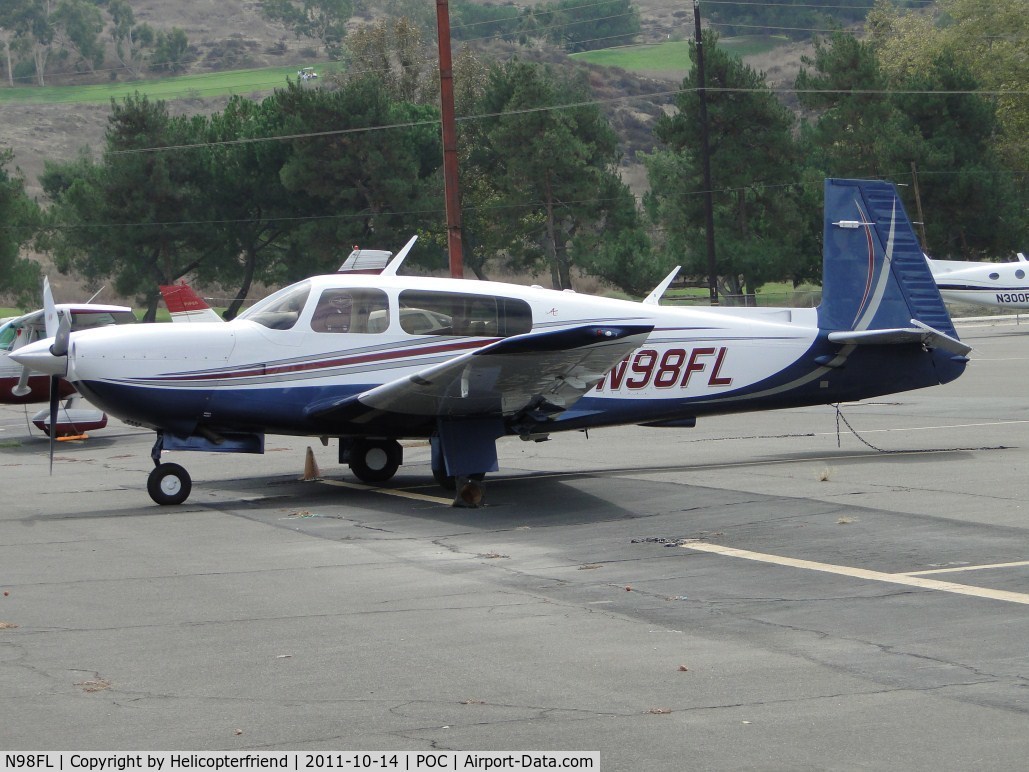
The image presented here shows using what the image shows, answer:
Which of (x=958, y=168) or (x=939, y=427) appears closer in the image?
(x=939, y=427)

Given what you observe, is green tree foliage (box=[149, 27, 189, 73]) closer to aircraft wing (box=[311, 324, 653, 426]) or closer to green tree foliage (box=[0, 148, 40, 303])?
green tree foliage (box=[0, 148, 40, 303])

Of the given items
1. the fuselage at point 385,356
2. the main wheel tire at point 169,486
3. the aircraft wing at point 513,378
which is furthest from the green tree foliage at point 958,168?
the main wheel tire at point 169,486

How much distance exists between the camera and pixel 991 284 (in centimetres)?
4162

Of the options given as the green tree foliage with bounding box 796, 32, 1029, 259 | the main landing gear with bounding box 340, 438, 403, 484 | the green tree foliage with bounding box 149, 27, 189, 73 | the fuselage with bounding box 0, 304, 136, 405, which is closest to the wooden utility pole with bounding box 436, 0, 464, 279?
the fuselage with bounding box 0, 304, 136, 405

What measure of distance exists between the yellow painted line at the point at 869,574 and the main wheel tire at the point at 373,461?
4805 mm

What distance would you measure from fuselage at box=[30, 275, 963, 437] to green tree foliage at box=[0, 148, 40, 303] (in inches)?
1748

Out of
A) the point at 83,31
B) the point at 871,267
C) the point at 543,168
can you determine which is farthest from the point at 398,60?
the point at 83,31

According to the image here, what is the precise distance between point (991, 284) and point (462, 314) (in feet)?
109

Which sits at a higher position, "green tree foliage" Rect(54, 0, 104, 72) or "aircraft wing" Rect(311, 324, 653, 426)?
"green tree foliage" Rect(54, 0, 104, 72)

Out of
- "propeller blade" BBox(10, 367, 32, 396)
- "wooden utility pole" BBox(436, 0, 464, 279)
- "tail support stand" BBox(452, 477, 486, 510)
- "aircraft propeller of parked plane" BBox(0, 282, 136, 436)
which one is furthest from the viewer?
"wooden utility pole" BBox(436, 0, 464, 279)

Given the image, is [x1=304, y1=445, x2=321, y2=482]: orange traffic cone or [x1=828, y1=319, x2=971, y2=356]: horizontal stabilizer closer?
[x1=828, y1=319, x2=971, y2=356]: horizontal stabilizer

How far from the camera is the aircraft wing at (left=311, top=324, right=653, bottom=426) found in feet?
34.6

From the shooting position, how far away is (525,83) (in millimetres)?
56031

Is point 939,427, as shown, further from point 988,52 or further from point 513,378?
point 988,52
